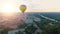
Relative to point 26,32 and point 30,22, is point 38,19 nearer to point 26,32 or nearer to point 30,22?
point 30,22

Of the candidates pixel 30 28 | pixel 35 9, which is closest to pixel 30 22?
pixel 30 28

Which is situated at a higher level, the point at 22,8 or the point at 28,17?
the point at 22,8

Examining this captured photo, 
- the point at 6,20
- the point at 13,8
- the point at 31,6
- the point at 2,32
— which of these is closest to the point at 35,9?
the point at 31,6

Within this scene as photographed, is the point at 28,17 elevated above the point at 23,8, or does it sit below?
below

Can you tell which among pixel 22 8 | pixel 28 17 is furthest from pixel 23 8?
pixel 28 17

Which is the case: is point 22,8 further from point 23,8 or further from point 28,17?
point 28,17

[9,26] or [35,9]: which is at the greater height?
[35,9]

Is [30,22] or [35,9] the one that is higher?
[35,9]

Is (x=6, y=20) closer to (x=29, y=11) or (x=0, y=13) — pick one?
(x=0, y=13)

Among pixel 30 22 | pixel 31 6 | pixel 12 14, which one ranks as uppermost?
pixel 31 6
